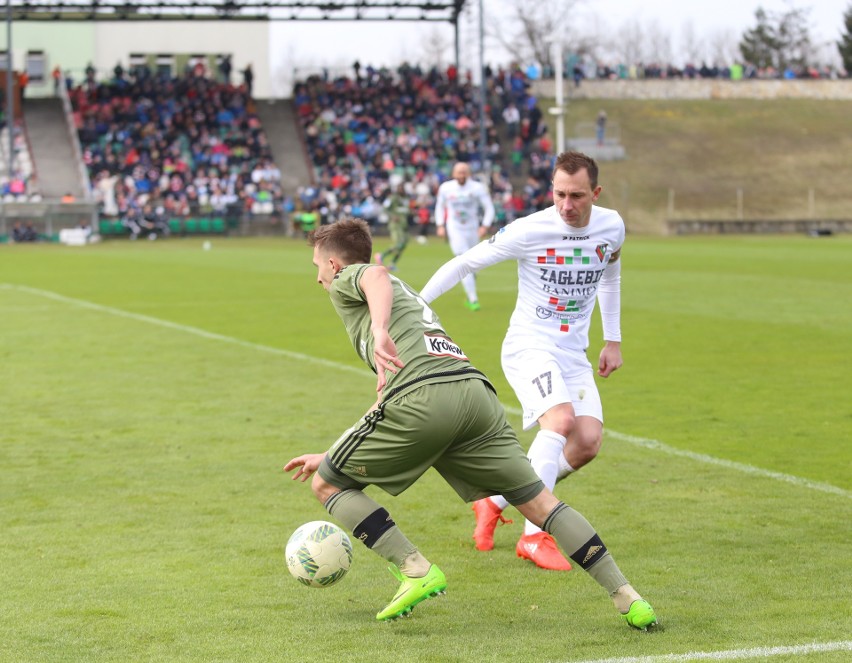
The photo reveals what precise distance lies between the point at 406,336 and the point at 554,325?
159 centimetres

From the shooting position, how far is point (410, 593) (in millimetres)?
4922

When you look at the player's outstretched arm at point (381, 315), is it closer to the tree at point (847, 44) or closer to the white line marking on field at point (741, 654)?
the white line marking on field at point (741, 654)

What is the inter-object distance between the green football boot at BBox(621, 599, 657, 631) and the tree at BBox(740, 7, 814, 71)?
10441 centimetres

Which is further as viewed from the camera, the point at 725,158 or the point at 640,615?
the point at 725,158

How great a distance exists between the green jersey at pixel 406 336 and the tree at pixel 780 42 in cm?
10417

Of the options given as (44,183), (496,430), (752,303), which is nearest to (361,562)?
(496,430)

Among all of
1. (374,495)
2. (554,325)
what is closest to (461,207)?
(374,495)

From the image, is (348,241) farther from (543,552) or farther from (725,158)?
(725,158)

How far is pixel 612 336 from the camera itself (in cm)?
668

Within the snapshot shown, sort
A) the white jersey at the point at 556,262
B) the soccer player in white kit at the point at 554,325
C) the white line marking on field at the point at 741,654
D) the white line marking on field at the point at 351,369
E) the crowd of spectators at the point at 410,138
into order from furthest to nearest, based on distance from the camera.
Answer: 1. the crowd of spectators at the point at 410,138
2. the white line marking on field at the point at 351,369
3. the white jersey at the point at 556,262
4. the soccer player in white kit at the point at 554,325
5. the white line marking on field at the point at 741,654

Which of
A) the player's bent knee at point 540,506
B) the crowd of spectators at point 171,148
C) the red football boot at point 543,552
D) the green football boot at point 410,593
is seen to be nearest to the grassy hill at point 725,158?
the crowd of spectators at point 171,148

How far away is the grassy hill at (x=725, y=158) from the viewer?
2391 inches

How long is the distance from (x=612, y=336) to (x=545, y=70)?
6533cm

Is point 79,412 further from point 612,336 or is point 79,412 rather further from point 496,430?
point 496,430
